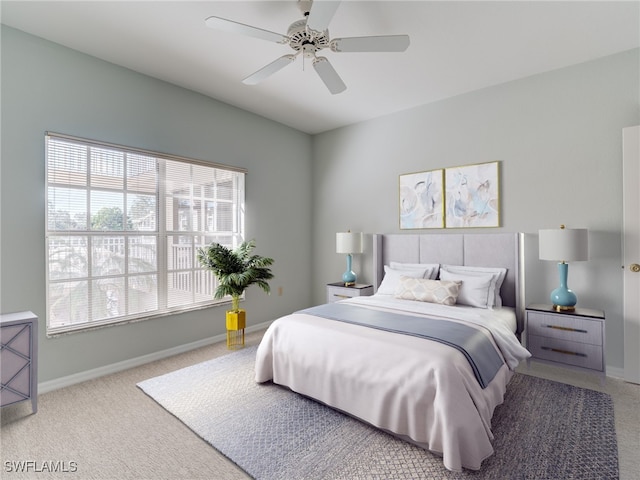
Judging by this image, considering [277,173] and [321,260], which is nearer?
[277,173]

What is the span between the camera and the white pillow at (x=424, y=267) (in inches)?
148

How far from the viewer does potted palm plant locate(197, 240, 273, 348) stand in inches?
143

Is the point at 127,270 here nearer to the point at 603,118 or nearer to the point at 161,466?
the point at 161,466

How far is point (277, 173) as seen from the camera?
4.76 m

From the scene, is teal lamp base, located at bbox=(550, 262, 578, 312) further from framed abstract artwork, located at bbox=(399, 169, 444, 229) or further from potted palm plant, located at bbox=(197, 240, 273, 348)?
potted palm plant, located at bbox=(197, 240, 273, 348)

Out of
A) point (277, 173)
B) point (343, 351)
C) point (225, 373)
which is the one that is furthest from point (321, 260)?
point (343, 351)

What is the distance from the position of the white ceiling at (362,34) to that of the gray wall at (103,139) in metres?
0.21

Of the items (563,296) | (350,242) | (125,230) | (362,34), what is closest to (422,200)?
(350,242)

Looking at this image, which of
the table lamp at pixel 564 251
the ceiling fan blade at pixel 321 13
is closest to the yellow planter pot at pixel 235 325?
the ceiling fan blade at pixel 321 13

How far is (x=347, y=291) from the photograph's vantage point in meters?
4.35

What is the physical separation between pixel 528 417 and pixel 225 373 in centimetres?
247

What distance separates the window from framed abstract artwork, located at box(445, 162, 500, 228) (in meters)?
2.75

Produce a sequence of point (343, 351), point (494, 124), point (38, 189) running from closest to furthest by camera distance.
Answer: point (343, 351), point (38, 189), point (494, 124)

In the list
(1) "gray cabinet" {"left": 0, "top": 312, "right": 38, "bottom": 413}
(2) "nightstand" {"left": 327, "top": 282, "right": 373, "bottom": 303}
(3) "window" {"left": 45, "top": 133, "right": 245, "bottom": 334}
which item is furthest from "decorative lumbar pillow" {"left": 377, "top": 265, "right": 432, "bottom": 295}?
(1) "gray cabinet" {"left": 0, "top": 312, "right": 38, "bottom": 413}
